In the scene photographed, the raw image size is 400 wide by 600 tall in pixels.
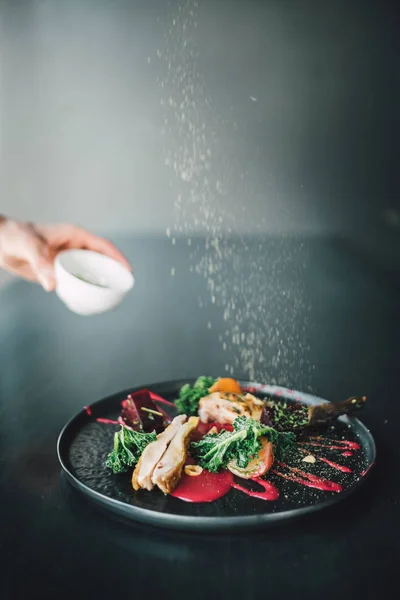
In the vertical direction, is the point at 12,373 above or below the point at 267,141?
below

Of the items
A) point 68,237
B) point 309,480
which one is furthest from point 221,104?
point 309,480

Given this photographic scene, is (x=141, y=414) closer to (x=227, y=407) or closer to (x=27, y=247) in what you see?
(x=227, y=407)

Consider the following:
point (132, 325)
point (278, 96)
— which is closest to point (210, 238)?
point (278, 96)

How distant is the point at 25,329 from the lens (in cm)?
284

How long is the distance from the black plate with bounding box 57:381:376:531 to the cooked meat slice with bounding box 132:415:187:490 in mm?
23

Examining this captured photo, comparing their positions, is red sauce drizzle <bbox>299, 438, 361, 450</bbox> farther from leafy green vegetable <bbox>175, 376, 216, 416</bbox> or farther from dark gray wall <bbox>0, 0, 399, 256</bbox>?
dark gray wall <bbox>0, 0, 399, 256</bbox>

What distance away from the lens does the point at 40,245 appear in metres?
1.66

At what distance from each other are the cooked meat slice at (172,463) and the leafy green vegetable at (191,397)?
28 cm

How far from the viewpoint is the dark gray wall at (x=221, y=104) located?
5188 millimetres

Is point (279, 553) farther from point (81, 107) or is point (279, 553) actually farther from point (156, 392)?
point (81, 107)

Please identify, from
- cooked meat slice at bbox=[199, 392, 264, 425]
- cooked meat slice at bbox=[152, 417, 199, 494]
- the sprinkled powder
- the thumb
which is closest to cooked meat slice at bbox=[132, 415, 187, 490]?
cooked meat slice at bbox=[152, 417, 199, 494]

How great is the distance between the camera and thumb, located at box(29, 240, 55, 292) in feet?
4.95

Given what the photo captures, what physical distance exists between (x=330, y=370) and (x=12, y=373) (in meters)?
1.21

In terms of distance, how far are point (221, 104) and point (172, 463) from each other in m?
4.36
